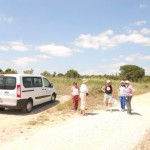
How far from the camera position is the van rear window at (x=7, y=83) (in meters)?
14.3

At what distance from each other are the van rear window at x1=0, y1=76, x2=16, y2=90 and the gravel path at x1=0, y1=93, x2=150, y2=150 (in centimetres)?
343

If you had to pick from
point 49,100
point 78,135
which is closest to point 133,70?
point 49,100

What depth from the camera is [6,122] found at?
12602 millimetres

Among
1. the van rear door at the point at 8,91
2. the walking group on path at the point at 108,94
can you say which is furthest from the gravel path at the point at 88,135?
the van rear door at the point at 8,91

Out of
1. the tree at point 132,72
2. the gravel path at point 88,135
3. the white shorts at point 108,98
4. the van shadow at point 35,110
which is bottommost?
the gravel path at point 88,135

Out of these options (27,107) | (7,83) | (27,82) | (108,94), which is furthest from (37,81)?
(108,94)

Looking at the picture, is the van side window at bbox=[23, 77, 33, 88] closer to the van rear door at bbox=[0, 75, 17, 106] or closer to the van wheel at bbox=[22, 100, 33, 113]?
the van rear door at bbox=[0, 75, 17, 106]

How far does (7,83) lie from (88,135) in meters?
6.03

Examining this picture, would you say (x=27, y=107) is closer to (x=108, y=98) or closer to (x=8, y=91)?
(x=8, y=91)

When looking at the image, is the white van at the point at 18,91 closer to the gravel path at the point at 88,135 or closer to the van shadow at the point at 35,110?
the van shadow at the point at 35,110

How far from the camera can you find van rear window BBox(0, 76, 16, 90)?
14.3 m

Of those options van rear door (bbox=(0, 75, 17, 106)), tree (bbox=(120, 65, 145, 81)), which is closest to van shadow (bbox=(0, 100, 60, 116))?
van rear door (bbox=(0, 75, 17, 106))

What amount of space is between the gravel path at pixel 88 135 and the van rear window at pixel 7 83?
3.43 meters

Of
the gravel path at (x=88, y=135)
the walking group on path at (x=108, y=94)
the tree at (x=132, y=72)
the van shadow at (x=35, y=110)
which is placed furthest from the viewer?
the tree at (x=132, y=72)
